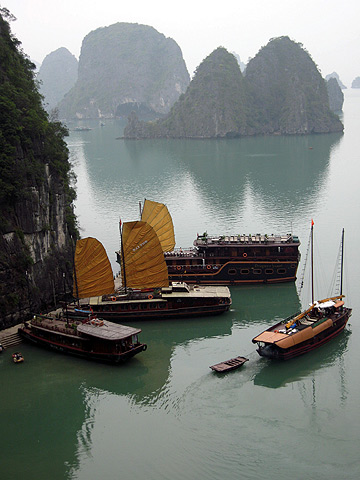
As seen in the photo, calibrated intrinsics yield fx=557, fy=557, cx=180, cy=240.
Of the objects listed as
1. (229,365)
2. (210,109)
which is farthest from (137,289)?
(210,109)

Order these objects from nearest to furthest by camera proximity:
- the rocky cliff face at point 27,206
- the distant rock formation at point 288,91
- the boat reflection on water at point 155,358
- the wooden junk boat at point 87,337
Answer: the boat reflection on water at point 155,358, the wooden junk boat at point 87,337, the rocky cliff face at point 27,206, the distant rock formation at point 288,91

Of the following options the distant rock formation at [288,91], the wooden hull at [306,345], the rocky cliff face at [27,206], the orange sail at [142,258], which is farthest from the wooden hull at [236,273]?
the distant rock formation at [288,91]

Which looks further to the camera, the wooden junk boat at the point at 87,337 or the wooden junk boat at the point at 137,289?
the wooden junk boat at the point at 137,289

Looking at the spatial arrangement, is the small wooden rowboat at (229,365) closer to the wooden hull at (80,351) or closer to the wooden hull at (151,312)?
the wooden hull at (80,351)

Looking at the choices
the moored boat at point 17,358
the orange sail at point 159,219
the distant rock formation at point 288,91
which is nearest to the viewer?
the moored boat at point 17,358

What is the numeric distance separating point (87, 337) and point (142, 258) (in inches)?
272

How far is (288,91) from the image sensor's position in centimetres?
14900

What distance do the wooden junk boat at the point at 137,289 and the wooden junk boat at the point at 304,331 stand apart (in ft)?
17.0

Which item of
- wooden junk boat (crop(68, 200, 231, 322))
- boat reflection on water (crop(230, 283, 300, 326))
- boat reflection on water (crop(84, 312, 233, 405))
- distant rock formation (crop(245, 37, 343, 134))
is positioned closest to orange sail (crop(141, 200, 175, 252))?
boat reflection on water (crop(230, 283, 300, 326))

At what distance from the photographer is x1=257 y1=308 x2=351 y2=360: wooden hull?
Answer: 26.6 metres

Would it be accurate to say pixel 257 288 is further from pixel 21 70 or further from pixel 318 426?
pixel 21 70

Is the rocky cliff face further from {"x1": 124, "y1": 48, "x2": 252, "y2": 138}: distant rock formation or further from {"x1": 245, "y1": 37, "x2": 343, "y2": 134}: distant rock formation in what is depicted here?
{"x1": 245, "y1": 37, "x2": 343, "y2": 134}: distant rock formation

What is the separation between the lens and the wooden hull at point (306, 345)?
26.6 metres

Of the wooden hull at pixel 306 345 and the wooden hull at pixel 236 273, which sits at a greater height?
the wooden hull at pixel 236 273
